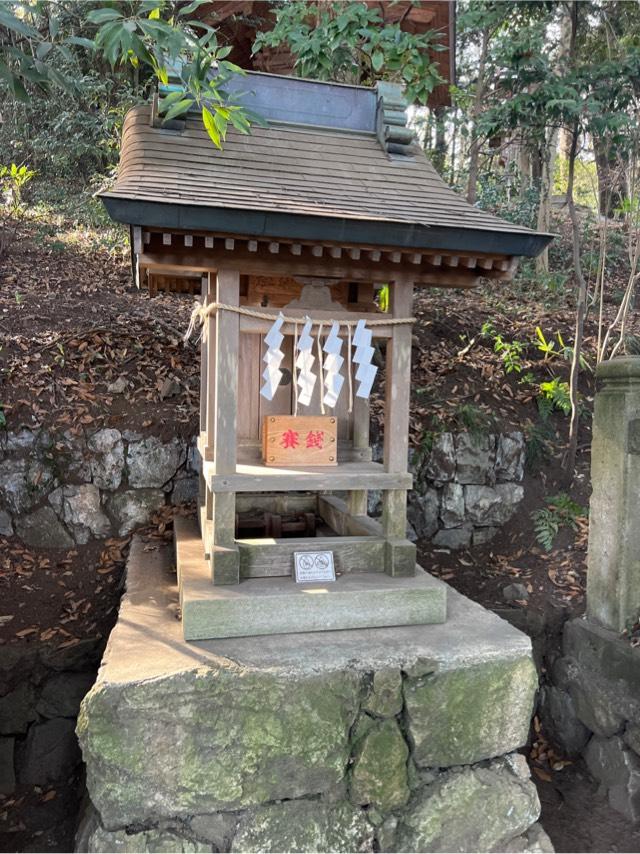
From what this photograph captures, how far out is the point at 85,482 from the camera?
5.30m

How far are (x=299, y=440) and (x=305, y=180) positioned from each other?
1.52 metres

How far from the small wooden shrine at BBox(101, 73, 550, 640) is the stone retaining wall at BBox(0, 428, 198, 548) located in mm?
1433

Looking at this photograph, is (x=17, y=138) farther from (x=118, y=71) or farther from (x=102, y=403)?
(x=102, y=403)

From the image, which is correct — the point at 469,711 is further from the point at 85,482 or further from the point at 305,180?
the point at 85,482

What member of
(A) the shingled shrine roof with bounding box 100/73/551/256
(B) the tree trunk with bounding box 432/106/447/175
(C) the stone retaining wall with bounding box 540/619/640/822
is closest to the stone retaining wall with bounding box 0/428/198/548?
(A) the shingled shrine roof with bounding box 100/73/551/256

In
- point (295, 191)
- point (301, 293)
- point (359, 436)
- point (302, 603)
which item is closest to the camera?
point (302, 603)

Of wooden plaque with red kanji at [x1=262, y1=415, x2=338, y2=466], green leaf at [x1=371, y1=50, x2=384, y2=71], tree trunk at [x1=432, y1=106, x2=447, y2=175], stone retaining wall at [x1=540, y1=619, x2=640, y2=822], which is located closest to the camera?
wooden plaque with red kanji at [x1=262, y1=415, x2=338, y2=466]

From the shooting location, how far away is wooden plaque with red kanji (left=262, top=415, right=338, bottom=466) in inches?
142

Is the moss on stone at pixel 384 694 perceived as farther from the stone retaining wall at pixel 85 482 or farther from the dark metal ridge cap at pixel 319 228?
the stone retaining wall at pixel 85 482

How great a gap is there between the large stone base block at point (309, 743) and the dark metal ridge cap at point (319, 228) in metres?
2.09

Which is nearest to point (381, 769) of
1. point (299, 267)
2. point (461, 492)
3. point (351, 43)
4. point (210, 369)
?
point (210, 369)

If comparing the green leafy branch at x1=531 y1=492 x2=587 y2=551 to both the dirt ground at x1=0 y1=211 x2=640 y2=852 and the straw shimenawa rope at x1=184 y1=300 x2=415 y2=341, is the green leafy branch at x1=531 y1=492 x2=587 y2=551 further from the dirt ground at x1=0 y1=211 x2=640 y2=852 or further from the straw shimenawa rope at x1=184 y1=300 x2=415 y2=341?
the straw shimenawa rope at x1=184 y1=300 x2=415 y2=341

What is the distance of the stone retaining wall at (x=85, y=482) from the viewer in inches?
204

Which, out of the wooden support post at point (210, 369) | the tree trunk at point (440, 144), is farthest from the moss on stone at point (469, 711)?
the tree trunk at point (440, 144)
